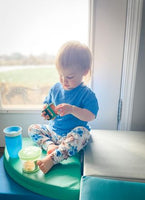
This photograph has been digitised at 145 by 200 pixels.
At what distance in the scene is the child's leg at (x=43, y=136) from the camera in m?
0.97

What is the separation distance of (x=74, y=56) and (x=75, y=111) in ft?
0.92

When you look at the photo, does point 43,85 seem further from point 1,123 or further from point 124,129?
point 124,129

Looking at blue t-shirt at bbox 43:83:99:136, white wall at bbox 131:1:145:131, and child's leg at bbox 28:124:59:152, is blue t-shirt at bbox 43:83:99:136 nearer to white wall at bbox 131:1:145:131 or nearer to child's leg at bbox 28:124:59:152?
child's leg at bbox 28:124:59:152

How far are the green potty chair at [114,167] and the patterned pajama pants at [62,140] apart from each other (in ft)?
0.23

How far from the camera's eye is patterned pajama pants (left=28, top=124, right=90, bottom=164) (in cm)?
85

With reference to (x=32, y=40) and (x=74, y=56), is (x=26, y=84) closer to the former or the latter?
(x=32, y=40)

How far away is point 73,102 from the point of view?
1006 mm

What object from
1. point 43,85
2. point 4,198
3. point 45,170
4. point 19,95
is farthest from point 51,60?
point 4,198

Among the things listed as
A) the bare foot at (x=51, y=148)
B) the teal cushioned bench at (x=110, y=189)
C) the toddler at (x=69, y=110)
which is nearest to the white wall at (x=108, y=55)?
the toddler at (x=69, y=110)

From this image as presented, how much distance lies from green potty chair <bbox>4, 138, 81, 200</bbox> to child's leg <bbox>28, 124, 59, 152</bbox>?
0.14 meters

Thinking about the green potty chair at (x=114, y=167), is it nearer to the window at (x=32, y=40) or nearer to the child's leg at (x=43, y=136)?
the child's leg at (x=43, y=136)

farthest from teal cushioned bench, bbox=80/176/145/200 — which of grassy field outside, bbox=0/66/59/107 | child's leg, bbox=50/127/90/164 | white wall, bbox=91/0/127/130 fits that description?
grassy field outside, bbox=0/66/59/107

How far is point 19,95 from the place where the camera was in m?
1.34

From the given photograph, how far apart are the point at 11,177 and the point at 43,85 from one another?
665 millimetres
